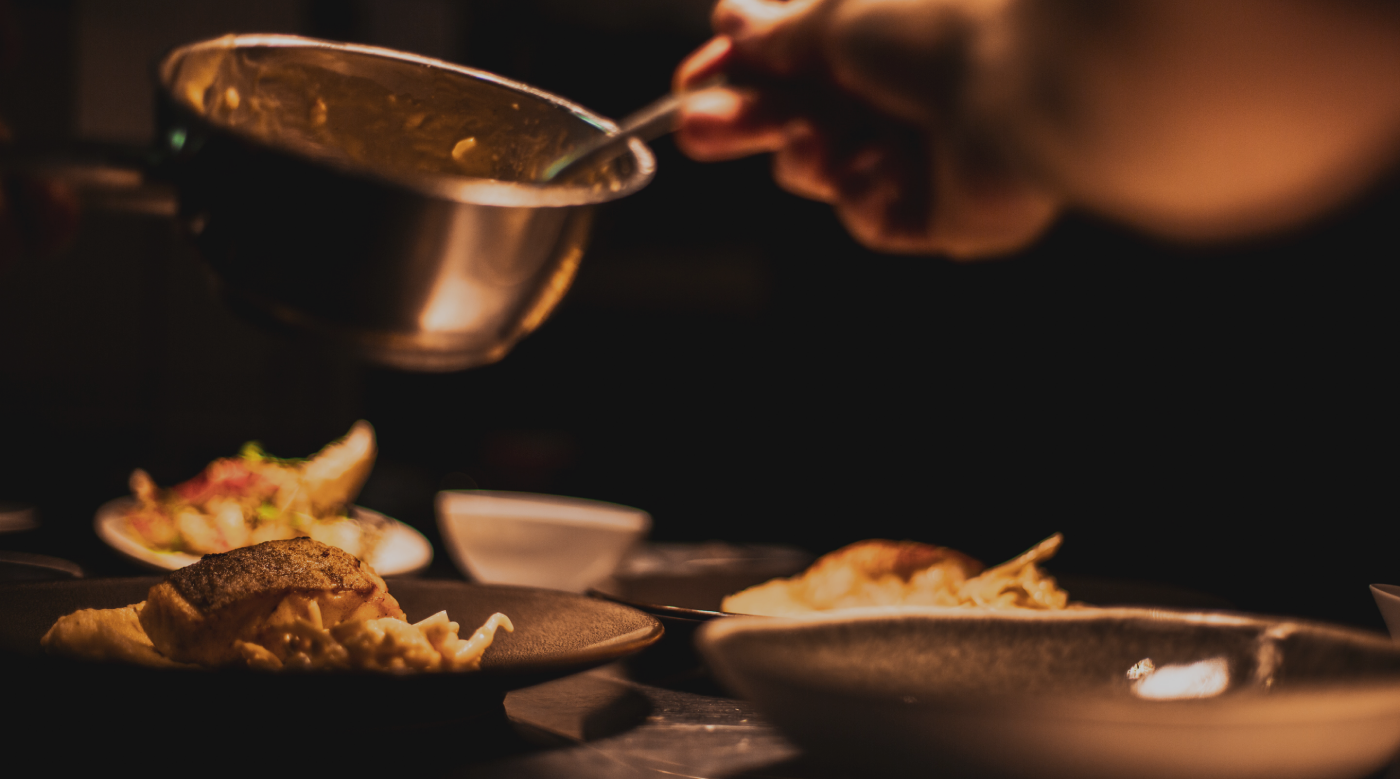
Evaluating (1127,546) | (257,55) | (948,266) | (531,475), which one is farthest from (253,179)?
(531,475)

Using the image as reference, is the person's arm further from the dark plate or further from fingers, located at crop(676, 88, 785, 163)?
the dark plate

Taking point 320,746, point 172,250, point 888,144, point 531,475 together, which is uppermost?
point 172,250

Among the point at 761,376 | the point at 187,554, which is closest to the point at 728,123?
the point at 187,554

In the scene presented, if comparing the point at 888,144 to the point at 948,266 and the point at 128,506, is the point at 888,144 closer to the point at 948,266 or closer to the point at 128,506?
the point at 128,506

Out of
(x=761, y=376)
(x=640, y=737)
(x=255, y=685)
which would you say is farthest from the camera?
(x=761, y=376)

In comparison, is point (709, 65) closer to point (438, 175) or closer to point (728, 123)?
point (728, 123)

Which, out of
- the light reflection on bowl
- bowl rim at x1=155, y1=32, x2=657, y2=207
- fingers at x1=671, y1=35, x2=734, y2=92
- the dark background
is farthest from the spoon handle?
the dark background

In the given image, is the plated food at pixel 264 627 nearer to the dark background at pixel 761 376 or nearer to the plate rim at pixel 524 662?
the plate rim at pixel 524 662
